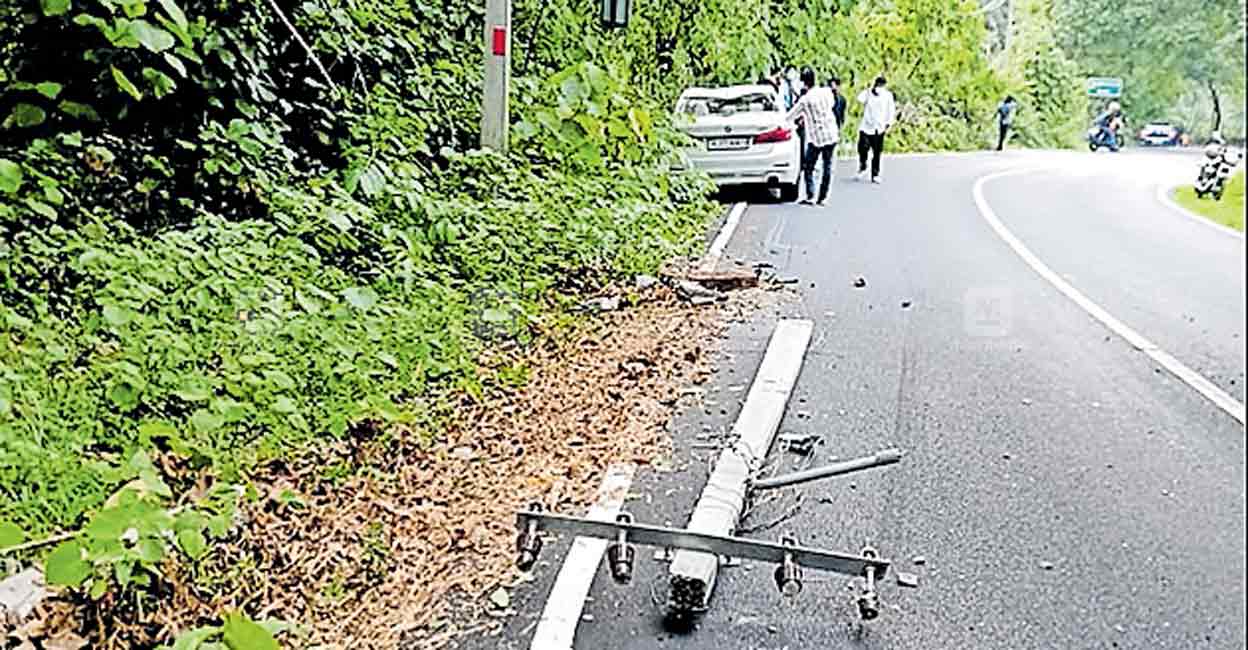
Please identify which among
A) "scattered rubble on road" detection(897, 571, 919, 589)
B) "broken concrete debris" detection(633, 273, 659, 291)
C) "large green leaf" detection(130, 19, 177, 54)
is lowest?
"broken concrete debris" detection(633, 273, 659, 291)

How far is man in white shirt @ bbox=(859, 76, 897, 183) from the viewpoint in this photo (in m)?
13.9

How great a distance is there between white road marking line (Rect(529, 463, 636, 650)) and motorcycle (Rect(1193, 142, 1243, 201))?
2135 mm

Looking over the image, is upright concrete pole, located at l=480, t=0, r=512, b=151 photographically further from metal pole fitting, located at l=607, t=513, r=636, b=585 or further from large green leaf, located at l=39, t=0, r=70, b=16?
metal pole fitting, located at l=607, t=513, r=636, b=585

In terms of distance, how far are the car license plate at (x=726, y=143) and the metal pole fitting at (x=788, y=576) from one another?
9.77 meters

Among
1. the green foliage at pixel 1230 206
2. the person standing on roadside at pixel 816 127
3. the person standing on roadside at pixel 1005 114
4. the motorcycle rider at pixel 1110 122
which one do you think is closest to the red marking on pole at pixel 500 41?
the person standing on roadside at pixel 1005 114

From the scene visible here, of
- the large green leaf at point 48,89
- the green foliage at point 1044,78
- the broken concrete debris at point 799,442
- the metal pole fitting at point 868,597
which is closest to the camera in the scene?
the green foliage at point 1044,78

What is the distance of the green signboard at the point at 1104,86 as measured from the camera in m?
1.70

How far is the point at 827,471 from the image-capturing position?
4148 millimetres

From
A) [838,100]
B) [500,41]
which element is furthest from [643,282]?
[838,100]

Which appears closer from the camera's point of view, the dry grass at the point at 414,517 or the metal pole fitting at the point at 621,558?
the dry grass at the point at 414,517

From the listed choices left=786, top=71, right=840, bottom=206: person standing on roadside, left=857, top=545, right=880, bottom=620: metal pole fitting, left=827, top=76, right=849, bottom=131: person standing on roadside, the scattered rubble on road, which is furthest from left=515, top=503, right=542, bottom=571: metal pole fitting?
left=827, top=76, right=849, bottom=131: person standing on roadside

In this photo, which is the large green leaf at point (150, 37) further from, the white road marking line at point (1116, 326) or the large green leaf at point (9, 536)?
the white road marking line at point (1116, 326)

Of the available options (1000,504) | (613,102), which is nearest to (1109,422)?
(1000,504)

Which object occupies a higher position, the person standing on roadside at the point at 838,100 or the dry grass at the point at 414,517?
the person standing on roadside at the point at 838,100
